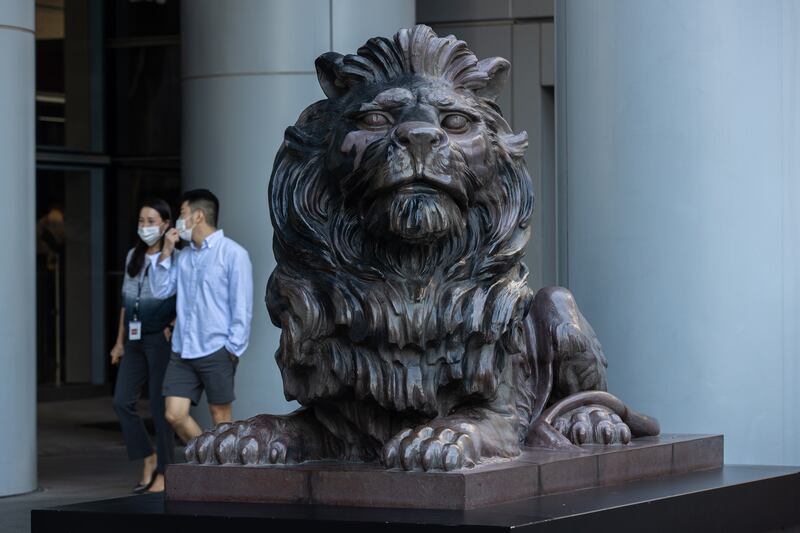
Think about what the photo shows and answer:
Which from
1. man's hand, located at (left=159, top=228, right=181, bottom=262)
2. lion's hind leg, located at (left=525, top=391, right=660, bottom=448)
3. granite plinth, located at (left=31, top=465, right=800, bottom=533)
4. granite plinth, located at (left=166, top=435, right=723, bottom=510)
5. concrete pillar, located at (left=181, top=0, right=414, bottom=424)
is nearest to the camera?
granite plinth, located at (left=31, top=465, right=800, bottom=533)

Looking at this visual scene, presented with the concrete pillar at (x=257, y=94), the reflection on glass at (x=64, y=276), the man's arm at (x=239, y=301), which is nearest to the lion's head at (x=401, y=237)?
the man's arm at (x=239, y=301)

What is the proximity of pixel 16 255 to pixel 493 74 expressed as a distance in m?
6.23

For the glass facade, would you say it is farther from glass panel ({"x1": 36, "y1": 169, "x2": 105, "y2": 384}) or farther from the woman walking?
the woman walking

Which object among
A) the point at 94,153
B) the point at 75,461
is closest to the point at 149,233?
the point at 75,461

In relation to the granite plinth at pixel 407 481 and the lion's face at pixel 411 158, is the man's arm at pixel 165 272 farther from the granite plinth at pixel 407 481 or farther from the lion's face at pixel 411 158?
the lion's face at pixel 411 158

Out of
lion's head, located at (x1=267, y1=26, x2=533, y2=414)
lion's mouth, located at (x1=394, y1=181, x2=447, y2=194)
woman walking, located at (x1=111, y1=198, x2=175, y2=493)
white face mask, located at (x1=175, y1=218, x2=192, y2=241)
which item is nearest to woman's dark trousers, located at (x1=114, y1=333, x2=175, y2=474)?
woman walking, located at (x1=111, y1=198, x2=175, y2=493)

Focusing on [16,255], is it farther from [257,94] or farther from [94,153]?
[94,153]

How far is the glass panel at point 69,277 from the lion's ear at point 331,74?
47.7 ft

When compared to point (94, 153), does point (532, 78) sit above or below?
above

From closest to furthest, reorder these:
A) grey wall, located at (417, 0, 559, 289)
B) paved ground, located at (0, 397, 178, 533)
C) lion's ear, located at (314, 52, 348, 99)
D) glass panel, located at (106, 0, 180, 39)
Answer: lion's ear, located at (314, 52, 348, 99), paved ground, located at (0, 397, 178, 533), grey wall, located at (417, 0, 559, 289), glass panel, located at (106, 0, 180, 39)

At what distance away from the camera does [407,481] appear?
15.3ft

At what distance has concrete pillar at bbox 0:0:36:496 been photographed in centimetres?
1064

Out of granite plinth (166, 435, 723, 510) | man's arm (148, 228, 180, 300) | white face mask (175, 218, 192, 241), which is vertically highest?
white face mask (175, 218, 192, 241)

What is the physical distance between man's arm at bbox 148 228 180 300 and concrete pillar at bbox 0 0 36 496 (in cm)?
94
